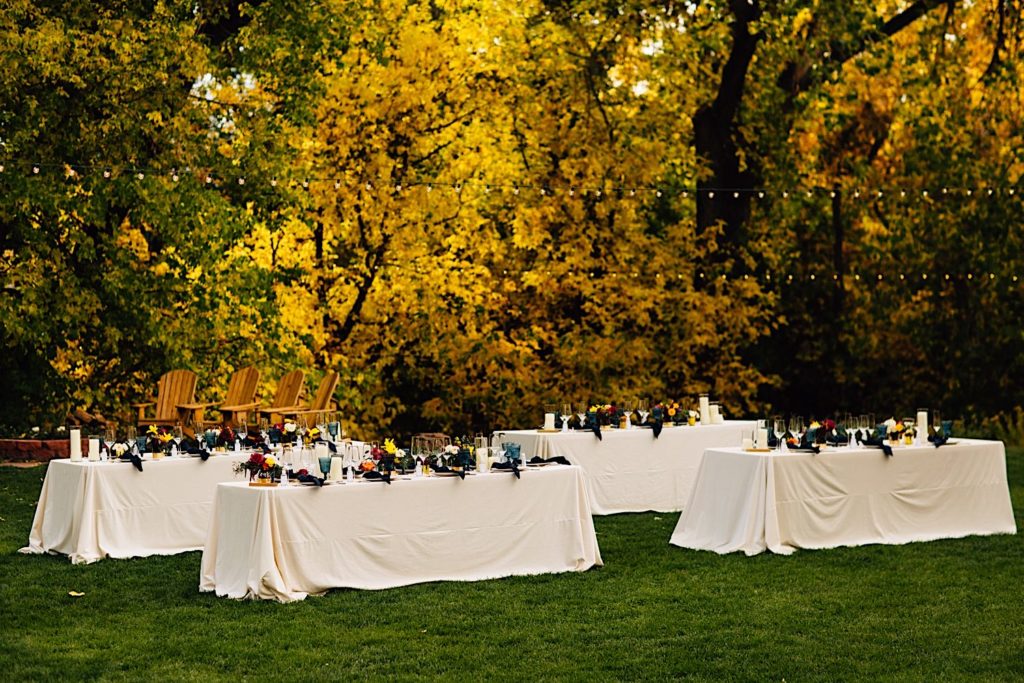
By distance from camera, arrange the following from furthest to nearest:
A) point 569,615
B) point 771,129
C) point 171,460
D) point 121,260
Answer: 1. point 771,129
2. point 121,260
3. point 171,460
4. point 569,615

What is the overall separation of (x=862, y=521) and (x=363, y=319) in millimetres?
10337

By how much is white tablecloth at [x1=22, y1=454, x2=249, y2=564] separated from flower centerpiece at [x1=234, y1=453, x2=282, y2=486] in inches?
70.3

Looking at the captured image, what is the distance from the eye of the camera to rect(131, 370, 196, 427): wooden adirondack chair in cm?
1545

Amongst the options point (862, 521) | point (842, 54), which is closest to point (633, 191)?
point (842, 54)

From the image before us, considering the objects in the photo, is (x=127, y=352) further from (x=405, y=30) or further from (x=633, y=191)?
(x=633, y=191)

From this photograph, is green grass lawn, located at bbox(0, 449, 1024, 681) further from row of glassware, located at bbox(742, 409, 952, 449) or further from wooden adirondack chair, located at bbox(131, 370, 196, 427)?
wooden adirondack chair, located at bbox(131, 370, 196, 427)

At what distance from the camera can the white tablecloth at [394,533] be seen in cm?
813

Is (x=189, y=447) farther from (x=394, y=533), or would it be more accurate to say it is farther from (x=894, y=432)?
(x=894, y=432)

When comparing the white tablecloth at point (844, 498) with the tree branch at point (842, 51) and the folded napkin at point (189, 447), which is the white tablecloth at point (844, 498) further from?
the tree branch at point (842, 51)

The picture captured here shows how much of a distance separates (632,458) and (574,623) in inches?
188

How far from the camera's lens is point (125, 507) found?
9.88 metres

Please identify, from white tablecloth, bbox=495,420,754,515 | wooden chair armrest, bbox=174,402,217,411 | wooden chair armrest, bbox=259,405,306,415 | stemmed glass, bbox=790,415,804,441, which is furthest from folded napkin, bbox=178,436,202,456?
wooden chair armrest, bbox=259,405,306,415

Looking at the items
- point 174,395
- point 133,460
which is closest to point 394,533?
point 133,460

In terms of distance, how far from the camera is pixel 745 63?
19219mm
